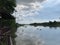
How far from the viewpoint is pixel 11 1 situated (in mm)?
46688

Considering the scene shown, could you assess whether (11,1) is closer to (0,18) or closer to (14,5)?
(14,5)

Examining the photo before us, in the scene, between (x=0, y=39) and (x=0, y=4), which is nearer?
(x=0, y=39)

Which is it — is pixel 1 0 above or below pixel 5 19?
above

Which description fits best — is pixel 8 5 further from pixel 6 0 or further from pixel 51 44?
pixel 51 44

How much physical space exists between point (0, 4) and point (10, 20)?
9177 millimetres

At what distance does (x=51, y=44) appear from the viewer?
57.7 metres

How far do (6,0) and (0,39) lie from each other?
82.0ft

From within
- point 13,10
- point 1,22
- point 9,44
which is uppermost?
point 13,10

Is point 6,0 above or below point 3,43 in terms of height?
above

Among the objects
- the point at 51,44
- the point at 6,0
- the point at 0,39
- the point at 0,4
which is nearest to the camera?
the point at 0,39

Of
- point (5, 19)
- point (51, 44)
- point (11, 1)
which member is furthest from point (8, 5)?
point (51, 44)

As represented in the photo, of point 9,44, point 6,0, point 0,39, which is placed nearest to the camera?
point 9,44

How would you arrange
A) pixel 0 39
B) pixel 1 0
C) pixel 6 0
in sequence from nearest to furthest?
pixel 0 39 < pixel 1 0 < pixel 6 0

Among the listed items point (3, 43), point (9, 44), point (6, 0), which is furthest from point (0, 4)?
point (9, 44)
